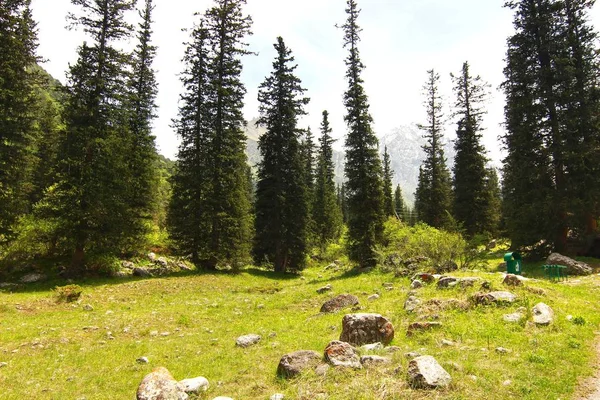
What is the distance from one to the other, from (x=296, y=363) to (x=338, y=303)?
6.25m

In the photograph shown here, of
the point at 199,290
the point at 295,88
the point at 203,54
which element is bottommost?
the point at 199,290

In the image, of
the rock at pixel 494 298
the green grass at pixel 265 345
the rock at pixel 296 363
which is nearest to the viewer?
the green grass at pixel 265 345

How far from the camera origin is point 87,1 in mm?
21594

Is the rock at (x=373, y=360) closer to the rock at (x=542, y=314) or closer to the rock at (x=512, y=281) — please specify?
the rock at (x=542, y=314)

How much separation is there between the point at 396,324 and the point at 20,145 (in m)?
23.4

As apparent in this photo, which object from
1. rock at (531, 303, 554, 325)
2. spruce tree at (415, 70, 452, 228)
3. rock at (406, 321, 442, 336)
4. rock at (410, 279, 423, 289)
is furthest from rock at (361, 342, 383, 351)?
spruce tree at (415, 70, 452, 228)

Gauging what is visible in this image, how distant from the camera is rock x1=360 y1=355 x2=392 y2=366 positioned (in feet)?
23.1

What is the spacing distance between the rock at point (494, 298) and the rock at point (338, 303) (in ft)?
14.7

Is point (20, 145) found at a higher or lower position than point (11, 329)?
higher

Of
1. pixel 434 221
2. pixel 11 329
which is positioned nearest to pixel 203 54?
pixel 11 329

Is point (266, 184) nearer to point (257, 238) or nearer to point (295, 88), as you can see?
point (257, 238)

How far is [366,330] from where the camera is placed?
880 cm

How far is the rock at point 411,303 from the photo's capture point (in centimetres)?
1139

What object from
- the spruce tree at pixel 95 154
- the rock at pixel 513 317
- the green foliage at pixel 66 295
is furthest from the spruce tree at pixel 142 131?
the rock at pixel 513 317
